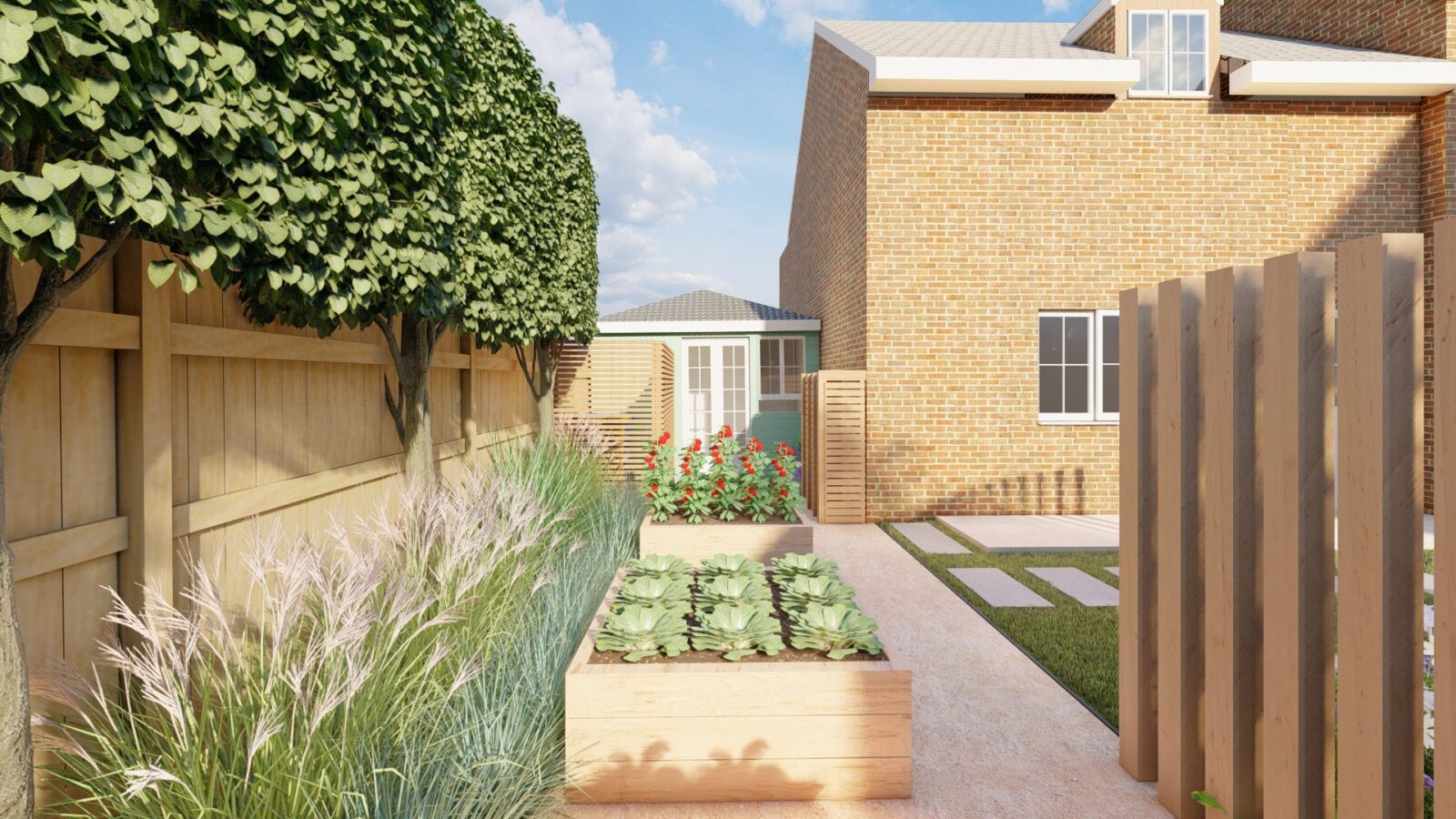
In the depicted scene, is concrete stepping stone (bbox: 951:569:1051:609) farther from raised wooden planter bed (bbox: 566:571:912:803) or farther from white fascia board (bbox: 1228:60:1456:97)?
white fascia board (bbox: 1228:60:1456:97)

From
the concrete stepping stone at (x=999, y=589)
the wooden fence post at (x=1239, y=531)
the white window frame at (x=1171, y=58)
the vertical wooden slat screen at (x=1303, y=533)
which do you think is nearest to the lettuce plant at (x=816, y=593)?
the wooden fence post at (x=1239, y=531)

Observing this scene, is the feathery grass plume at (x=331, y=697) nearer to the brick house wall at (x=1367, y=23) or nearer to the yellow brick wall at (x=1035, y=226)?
the yellow brick wall at (x=1035, y=226)

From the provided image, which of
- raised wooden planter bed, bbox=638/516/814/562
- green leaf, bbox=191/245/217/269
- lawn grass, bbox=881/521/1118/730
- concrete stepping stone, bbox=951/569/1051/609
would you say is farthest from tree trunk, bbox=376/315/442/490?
concrete stepping stone, bbox=951/569/1051/609

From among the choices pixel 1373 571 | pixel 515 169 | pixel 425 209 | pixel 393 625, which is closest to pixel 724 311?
pixel 515 169

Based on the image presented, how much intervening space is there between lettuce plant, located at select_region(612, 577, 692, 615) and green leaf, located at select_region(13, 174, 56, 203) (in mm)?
2329

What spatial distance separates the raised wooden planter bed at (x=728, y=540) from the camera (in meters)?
5.34

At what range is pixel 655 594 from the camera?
3281mm

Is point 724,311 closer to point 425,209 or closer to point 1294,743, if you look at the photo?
point 425,209

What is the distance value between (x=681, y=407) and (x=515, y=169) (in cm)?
730

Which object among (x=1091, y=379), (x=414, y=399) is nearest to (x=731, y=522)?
(x=414, y=399)

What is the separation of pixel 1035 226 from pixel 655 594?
23.6ft

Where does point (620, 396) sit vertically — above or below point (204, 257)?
below

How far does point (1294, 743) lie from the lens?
2.03 m

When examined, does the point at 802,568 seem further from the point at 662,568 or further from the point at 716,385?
the point at 716,385
